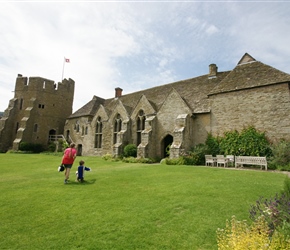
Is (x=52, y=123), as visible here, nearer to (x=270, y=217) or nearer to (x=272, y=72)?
(x=272, y=72)

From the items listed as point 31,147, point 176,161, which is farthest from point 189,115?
point 31,147

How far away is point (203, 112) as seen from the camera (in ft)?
65.1

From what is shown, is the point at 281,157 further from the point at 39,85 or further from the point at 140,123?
the point at 39,85

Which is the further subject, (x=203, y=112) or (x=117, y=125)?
(x=117, y=125)

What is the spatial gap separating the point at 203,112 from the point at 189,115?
1.48 m

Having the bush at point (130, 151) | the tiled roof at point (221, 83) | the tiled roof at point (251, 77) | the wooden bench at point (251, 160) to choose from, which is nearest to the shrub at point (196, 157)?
the wooden bench at point (251, 160)

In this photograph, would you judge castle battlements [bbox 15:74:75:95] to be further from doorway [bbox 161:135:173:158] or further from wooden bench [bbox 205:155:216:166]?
wooden bench [bbox 205:155:216:166]

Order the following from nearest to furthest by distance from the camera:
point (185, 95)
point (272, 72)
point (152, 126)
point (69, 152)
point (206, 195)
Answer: point (206, 195) → point (69, 152) → point (272, 72) → point (152, 126) → point (185, 95)

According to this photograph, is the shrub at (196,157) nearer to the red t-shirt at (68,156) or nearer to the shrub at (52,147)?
the red t-shirt at (68,156)

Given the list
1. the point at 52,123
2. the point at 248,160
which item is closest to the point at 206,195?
the point at 248,160

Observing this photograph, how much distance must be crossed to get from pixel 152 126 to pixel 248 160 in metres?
10.8

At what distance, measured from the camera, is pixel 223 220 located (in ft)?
15.7

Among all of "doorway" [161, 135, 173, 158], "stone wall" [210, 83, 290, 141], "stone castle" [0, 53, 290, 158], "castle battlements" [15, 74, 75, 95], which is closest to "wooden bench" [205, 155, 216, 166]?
"stone castle" [0, 53, 290, 158]

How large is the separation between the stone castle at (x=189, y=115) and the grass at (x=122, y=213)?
1066 centimetres
